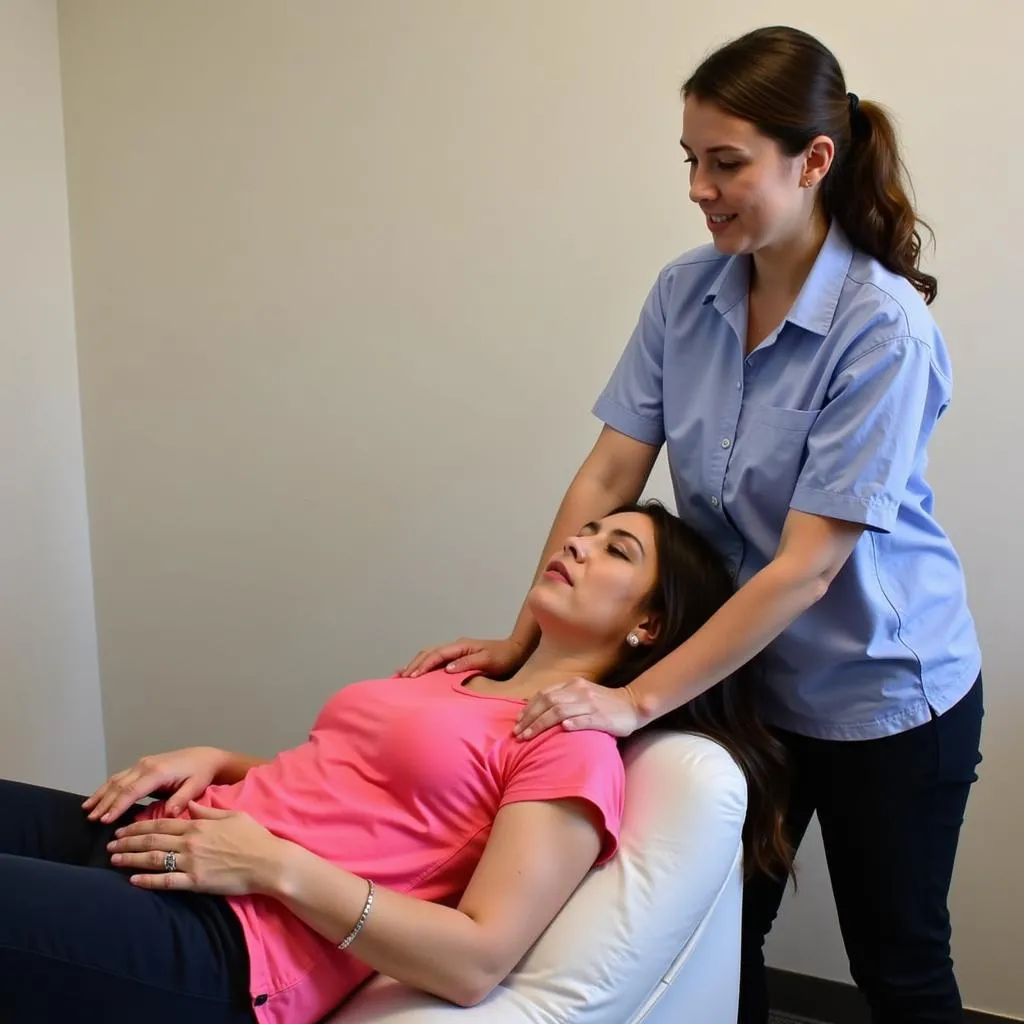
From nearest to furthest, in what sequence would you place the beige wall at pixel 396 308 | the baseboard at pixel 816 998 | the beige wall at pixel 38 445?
the beige wall at pixel 396 308 < the baseboard at pixel 816 998 < the beige wall at pixel 38 445

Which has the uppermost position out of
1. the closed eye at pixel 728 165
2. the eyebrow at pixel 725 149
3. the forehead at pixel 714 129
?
the forehead at pixel 714 129

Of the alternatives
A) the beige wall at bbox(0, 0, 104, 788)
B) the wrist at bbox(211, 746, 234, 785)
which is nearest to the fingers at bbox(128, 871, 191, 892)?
the wrist at bbox(211, 746, 234, 785)

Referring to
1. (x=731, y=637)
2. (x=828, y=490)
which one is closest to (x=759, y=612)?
(x=731, y=637)

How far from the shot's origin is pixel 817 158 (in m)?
1.25

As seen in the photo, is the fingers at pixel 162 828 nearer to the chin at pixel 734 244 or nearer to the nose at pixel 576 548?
the nose at pixel 576 548

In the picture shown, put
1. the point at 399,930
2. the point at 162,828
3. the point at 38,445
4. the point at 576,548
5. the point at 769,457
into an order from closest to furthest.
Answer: the point at 399,930 < the point at 162,828 < the point at 769,457 < the point at 576,548 < the point at 38,445

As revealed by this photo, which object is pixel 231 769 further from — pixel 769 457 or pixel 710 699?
pixel 769 457

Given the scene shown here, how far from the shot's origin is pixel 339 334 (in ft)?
6.96

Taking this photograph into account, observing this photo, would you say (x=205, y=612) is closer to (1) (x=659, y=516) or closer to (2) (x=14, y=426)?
(2) (x=14, y=426)

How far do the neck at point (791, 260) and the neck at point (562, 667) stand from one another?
1.75 ft

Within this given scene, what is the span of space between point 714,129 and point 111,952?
112cm

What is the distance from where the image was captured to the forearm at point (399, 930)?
1.08 meters

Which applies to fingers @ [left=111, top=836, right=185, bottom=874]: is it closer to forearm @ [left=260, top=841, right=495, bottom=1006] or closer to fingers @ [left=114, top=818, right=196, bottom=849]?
fingers @ [left=114, top=818, right=196, bottom=849]

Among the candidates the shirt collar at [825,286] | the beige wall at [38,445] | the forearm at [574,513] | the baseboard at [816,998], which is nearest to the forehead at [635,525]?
the forearm at [574,513]
